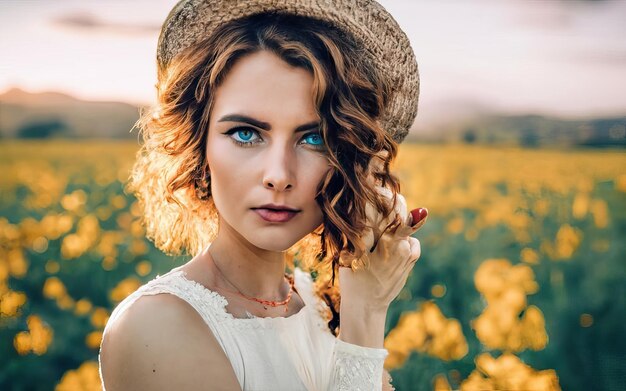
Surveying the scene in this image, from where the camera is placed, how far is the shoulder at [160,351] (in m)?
1.56

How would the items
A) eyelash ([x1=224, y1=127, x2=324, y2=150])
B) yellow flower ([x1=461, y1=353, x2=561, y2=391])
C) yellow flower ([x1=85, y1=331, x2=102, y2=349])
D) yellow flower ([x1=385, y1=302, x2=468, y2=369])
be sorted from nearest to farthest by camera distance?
eyelash ([x1=224, y1=127, x2=324, y2=150])
yellow flower ([x1=461, y1=353, x2=561, y2=391])
yellow flower ([x1=385, y1=302, x2=468, y2=369])
yellow flower ([x1=85, y1=331, x2=102, y2=349])

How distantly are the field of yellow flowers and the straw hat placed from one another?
396mm

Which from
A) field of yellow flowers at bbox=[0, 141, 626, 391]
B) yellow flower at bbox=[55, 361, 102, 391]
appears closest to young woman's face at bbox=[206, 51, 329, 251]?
field of yellow flowers at bbox=[0, 141, 626, 391]

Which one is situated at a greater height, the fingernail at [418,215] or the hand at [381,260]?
the fingernail at [418,215]


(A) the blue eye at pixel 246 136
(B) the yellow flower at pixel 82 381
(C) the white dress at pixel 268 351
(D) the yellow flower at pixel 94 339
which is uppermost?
(A) the blue eye at pixel 246 136

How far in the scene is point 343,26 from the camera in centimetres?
172

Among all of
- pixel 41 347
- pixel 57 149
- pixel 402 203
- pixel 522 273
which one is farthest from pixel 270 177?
pixel 57 149

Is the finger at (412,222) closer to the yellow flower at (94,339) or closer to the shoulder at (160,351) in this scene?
the shoulder at (160,351)

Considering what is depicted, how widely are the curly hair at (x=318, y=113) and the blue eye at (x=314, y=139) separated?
24 mm

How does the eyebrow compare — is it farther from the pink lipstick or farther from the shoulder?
the shoulder

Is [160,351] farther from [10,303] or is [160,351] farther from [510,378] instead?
[10,303]

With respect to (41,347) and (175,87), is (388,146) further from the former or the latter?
(41,347)

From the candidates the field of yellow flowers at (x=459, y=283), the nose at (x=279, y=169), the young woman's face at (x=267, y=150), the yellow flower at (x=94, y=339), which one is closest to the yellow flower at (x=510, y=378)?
the field of yellow flowers at (x=459, y=283)

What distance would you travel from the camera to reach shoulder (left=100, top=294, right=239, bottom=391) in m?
1.56
